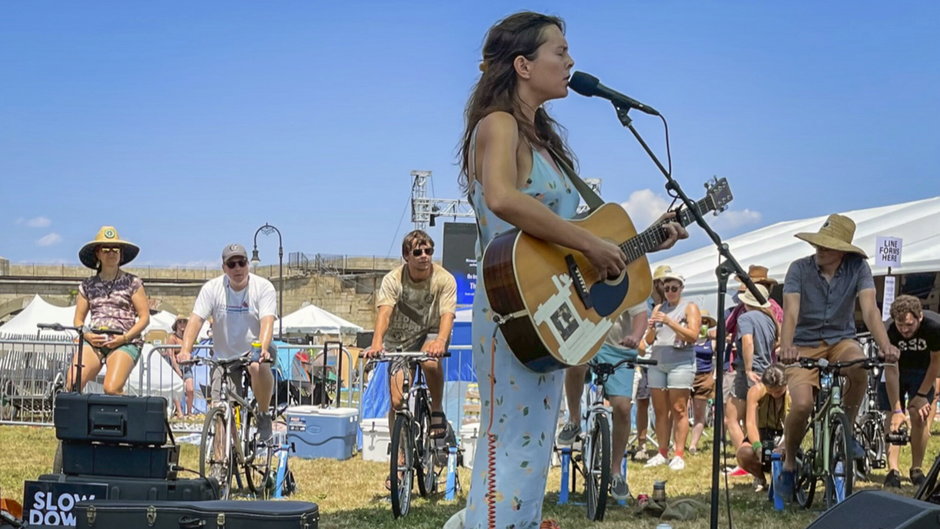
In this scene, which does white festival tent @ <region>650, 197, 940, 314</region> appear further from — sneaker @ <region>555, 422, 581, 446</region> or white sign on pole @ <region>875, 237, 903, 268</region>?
sneaker @ <region>555, 422, 581, 446</region>

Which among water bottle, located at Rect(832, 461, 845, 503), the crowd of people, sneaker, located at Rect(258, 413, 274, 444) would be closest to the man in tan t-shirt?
the crowd of people

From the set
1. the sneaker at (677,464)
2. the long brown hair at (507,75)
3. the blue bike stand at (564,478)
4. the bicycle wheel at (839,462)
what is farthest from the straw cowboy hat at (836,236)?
the long brown hair at (507,75)

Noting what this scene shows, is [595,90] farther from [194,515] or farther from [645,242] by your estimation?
[194,515]

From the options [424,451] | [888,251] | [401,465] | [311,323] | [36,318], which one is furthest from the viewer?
[311,323]

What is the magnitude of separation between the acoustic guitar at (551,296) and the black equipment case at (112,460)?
10.3 ft

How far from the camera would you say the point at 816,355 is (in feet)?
20.3

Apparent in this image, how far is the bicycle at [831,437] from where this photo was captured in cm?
587

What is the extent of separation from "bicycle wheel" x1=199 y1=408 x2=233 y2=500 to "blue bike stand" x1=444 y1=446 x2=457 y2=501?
1497 mm

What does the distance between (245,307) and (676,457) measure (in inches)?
169

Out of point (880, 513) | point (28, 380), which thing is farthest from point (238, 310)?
point (28, 380)

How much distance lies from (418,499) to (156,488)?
2.48 metres

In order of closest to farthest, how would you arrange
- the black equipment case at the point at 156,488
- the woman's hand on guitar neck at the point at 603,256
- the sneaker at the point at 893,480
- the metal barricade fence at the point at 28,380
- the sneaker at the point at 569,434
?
the woman's hand on guitar neck at the point at 603,256
the black equipment case at the point at 156,488
the sneaker at the point at 569,434
the sneaker at the point at 893,480
the metal barricade fence at the point at 28,380

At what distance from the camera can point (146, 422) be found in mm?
5371

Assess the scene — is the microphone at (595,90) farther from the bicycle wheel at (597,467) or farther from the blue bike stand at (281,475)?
the blue bike stand at (281,475)
